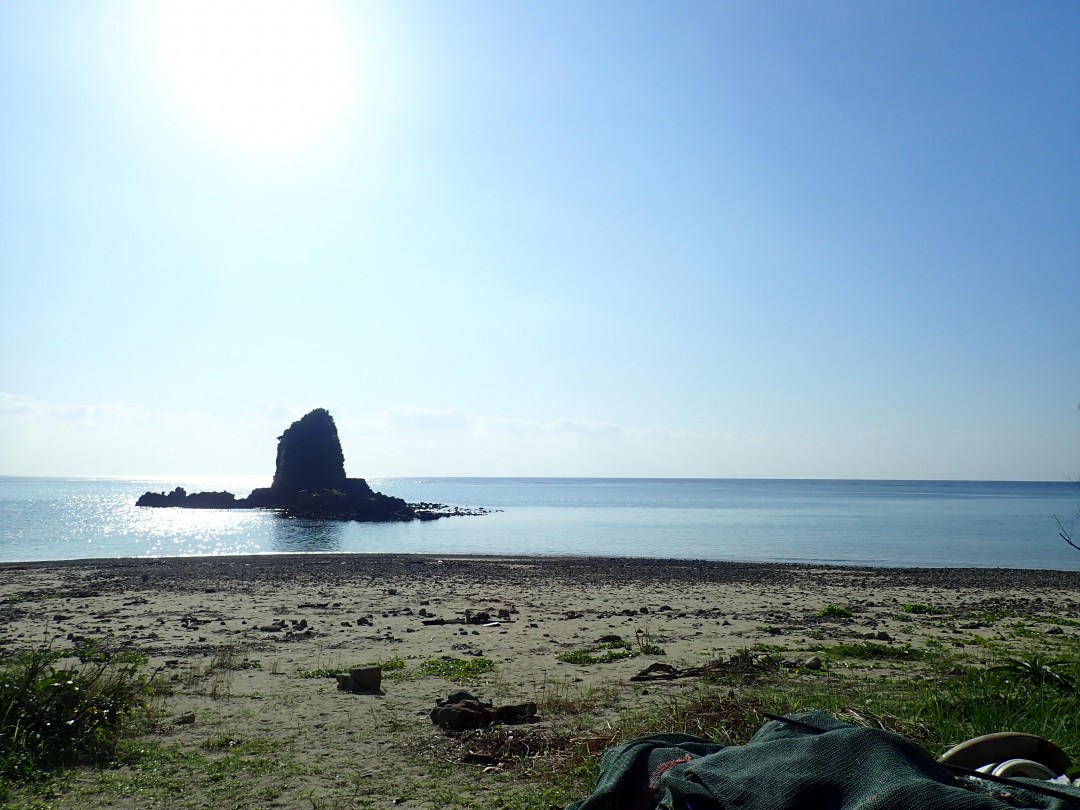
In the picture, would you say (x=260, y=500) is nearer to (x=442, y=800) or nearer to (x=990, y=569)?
A: (x=990, y=569)

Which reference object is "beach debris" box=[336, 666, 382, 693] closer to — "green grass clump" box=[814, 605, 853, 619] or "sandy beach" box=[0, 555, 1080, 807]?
"sandy beach" box=[0, 555, 1080, 807]

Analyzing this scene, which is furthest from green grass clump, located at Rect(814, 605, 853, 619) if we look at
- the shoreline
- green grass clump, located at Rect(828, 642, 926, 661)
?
the shoreline

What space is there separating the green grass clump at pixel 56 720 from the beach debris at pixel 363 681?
2.51m

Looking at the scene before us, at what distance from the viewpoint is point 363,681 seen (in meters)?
9.40

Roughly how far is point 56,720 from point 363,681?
11.2ft

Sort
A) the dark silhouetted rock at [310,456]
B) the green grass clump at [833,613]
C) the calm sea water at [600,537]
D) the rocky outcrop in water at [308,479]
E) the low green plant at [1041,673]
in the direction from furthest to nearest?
1. the dark silhouetted rock at [310,456]
2. the rocky outcrop in water at [308,479]
3. the calm sea water at [600,537]
4. the green grass clump at [833,613]
5. the low green plant at [1041,673]

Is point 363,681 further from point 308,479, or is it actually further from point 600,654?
point 308,479

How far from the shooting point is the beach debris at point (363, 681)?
9.39 metres

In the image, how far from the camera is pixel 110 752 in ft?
22.0

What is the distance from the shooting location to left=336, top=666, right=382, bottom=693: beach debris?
9.39m

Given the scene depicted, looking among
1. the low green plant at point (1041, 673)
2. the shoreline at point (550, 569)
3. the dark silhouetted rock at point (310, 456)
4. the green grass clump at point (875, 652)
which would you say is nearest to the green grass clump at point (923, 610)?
the green grass clump at point (875, 652)

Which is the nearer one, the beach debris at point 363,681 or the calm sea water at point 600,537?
the beach debris at point 363,681

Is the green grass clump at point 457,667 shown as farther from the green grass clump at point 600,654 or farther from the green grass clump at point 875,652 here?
the green grass clump at point 875,652

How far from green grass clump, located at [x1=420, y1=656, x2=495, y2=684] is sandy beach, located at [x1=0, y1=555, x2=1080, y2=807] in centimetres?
17
